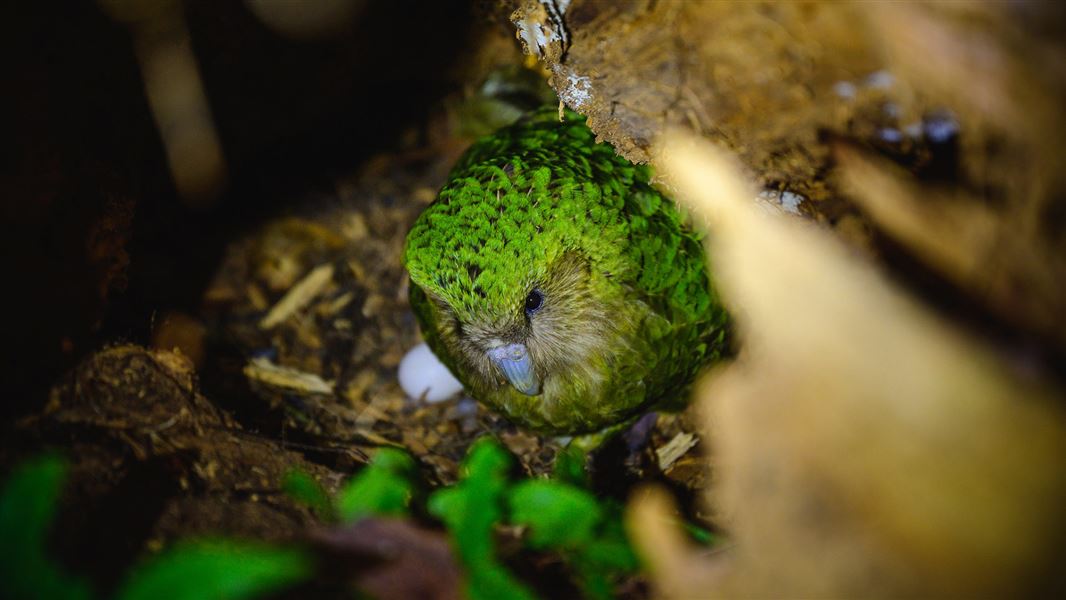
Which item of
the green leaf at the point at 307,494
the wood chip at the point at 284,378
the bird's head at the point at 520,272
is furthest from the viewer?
the wood chip at the point at 284,378

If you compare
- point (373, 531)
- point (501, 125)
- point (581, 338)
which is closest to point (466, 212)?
point (581, 338)

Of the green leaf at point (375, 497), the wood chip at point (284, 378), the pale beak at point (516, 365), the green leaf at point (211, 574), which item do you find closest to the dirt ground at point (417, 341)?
the wood chip at point (284, 378)

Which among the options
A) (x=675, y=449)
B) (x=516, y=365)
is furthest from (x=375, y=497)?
(x=675, y=449)

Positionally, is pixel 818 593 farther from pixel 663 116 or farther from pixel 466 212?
pixel 466 212

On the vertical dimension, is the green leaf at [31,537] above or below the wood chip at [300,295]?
above

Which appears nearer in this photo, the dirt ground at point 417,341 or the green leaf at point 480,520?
the green leaf at point 480,520

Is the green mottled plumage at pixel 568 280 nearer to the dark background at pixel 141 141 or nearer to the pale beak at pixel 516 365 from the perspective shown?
the pale beak at pixel 516 365

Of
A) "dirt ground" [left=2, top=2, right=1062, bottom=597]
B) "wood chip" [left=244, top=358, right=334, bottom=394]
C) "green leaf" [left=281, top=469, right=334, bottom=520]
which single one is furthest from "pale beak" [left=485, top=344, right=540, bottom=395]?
"wood chip" [left=244, top=358, right=334, bottom=394]
